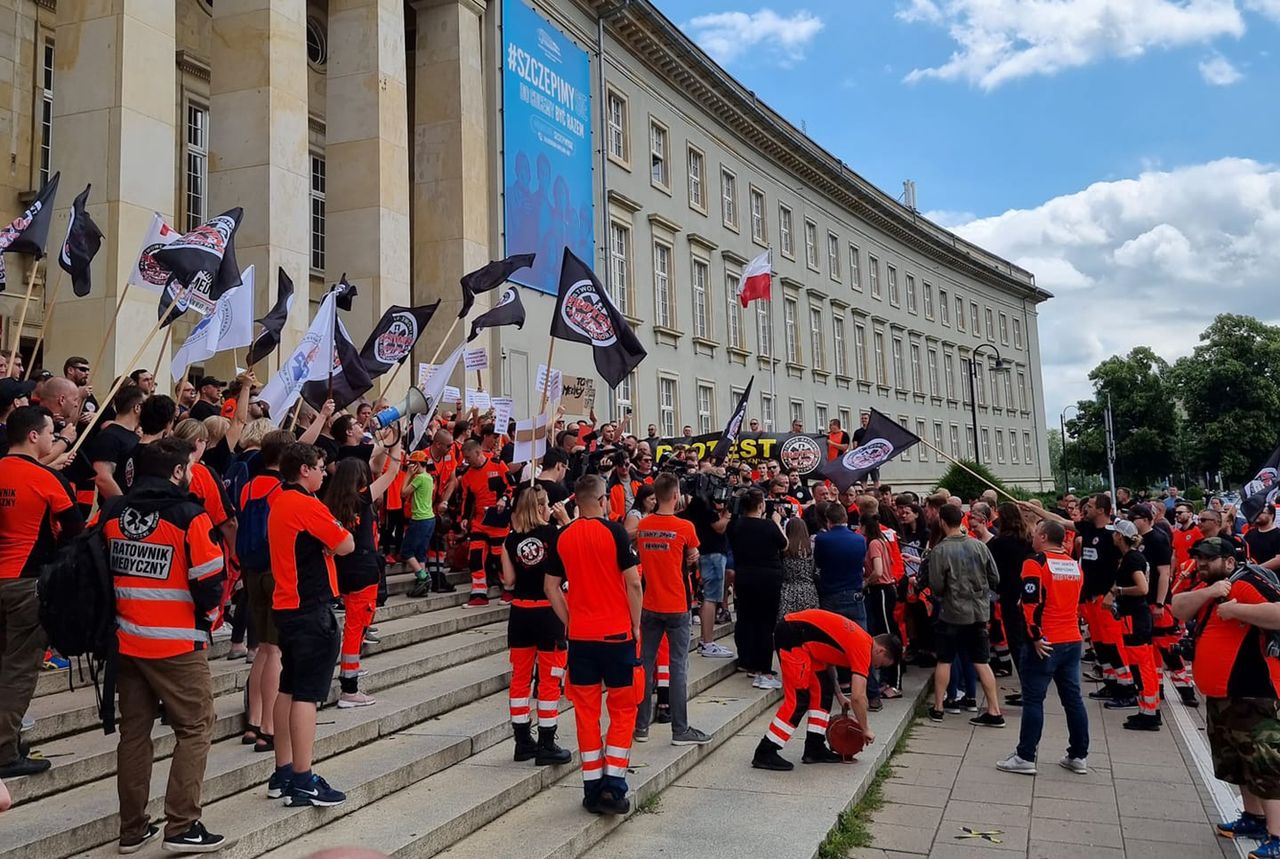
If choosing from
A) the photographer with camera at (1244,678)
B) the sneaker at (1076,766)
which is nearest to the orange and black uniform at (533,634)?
the photographer with camera at (1244,678)

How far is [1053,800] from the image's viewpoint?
6.78 metres

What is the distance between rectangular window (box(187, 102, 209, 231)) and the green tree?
199ft

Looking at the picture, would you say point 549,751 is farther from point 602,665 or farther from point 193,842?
point 193,842

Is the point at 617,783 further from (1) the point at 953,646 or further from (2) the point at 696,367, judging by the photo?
(2) the point at 696,367

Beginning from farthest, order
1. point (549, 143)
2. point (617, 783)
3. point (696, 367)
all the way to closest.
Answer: point (696, 367) → point (549, 143) → point (617, 783)

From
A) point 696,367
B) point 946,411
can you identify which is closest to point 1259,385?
point 946,411

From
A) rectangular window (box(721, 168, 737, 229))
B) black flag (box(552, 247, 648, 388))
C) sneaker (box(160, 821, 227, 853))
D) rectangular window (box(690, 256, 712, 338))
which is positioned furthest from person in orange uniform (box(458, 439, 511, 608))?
rectangular window (box(721, 168, 737, 229))

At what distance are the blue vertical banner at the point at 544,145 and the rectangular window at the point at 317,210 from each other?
417 cm

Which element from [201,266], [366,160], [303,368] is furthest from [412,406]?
[366,160]

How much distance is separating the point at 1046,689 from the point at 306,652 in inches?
217

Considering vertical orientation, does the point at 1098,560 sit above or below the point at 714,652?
above

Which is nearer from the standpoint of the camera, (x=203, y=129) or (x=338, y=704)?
(x=338, y=704)

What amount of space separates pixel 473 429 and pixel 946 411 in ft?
149

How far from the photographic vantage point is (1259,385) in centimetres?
5841
